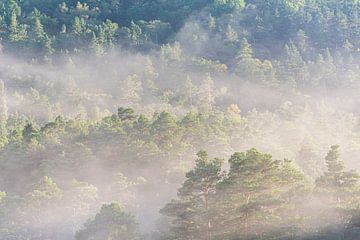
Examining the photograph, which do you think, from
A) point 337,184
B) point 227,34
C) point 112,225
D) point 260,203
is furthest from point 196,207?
point 227,34

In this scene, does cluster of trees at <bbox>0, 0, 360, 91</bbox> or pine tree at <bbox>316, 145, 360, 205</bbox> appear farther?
cluster of trees at <bbox>0, 0, 360, 91</bbox>

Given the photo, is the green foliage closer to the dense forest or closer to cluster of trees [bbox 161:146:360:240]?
the dense forest

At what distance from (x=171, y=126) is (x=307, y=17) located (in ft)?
157

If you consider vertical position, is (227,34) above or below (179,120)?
above

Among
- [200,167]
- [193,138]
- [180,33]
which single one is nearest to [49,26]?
[180,33]

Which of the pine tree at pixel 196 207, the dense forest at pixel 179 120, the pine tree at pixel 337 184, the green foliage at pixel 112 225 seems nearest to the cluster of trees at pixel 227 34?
the dense forest at pixel 179 120

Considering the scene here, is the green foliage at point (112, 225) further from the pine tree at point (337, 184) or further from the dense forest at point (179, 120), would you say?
the pine tree at point (337, 184)

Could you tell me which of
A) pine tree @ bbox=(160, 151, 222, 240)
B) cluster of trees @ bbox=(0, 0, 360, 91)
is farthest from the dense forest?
cluster of trees @ bbox=(0, 0, 360, 91)

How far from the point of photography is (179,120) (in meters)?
44.7

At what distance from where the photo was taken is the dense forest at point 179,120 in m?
27.9

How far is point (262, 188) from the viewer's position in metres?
27.4

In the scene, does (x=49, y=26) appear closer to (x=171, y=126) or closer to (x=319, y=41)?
(x=319, y=41)

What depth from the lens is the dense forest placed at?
27859 mm

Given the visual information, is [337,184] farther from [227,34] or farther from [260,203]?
[227,34]
